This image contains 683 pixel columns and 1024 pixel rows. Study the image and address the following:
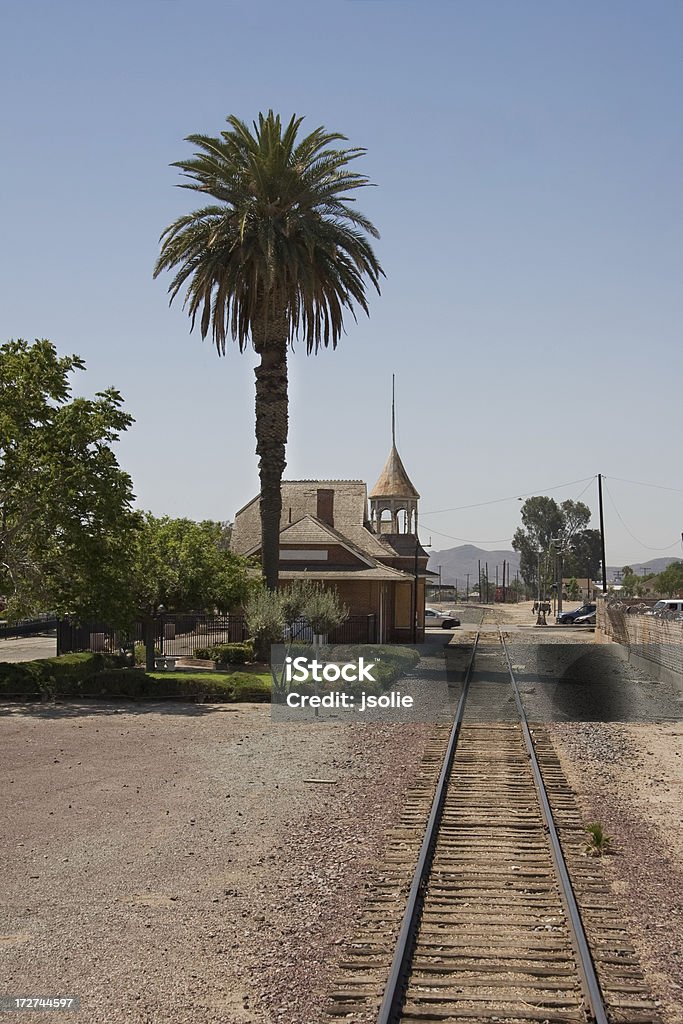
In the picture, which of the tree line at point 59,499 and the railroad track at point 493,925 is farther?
the tree line at point 59,499

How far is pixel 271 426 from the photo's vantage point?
114 ft

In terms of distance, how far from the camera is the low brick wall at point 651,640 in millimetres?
31562

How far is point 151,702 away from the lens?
25.8 metres

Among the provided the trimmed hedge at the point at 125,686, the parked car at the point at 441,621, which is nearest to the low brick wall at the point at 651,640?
the trimmed hedge at the point at 125,686

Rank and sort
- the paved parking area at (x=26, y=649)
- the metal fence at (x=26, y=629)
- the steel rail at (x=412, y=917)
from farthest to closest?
the metal fence at (x=26, y=629), the paved parking area at (x=26, y=649), the steel rail at (x=412, y=917)

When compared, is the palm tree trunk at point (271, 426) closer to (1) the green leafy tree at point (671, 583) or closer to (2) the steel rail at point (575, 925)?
(2) the steel rail at point (575, 925)

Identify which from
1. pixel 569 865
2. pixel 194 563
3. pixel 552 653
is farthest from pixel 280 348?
pixel 569 865

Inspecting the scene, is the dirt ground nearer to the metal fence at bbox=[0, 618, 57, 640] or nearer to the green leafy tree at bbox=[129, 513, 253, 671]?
the green leafy tree at bbox=[129, 513, 253, 671]

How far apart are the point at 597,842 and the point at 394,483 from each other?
5618cm

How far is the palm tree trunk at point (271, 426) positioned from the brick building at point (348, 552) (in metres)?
6.74

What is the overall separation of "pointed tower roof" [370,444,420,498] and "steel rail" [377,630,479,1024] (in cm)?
5120

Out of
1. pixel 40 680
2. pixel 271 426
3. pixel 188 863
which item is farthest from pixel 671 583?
pixel 188 863

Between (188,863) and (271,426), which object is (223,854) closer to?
(188,863)

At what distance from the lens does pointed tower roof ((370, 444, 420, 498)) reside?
6712cm
